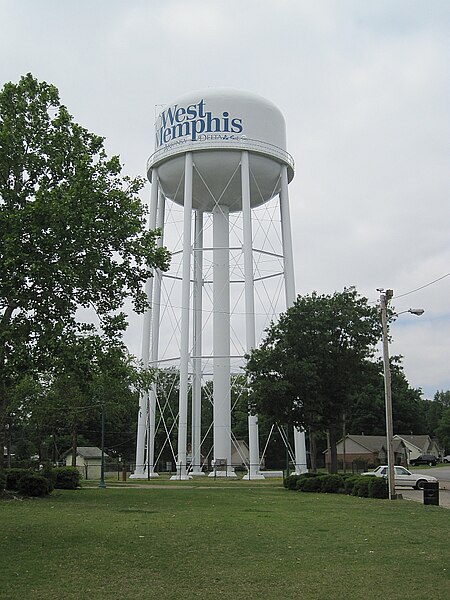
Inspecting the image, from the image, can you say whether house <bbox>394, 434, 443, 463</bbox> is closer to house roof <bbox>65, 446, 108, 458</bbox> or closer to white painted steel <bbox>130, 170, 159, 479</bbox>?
house roof <bbox>65, 446, 108, 458</bbox>

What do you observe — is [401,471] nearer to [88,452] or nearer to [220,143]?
[220,143]

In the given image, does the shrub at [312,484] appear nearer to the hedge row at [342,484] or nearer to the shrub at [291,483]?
the hedge row at [342,484]

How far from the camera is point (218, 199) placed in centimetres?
4525

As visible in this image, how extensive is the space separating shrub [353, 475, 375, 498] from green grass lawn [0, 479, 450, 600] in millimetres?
7346

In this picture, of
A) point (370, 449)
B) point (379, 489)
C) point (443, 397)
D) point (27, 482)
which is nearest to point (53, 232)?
point (27, 482)

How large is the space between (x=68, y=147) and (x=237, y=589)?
→ 1508 cm

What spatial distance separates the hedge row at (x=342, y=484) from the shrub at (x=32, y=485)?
11.8 m

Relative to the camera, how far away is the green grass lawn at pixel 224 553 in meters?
9.84

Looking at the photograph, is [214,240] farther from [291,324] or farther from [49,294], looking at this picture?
[49,294]

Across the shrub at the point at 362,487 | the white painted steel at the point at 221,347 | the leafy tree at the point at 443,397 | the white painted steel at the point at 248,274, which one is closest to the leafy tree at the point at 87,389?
the white painted steel at the point at 221,347

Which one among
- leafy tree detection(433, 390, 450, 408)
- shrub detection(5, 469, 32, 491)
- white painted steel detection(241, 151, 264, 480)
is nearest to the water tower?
white painted steel detection(241, 151, 264, 480)

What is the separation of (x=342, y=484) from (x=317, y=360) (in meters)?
6.52

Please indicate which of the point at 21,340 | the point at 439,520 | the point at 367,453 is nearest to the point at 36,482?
the point at 21,340

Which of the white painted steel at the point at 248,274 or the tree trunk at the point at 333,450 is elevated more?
the white painted steel at the point at 248,274
